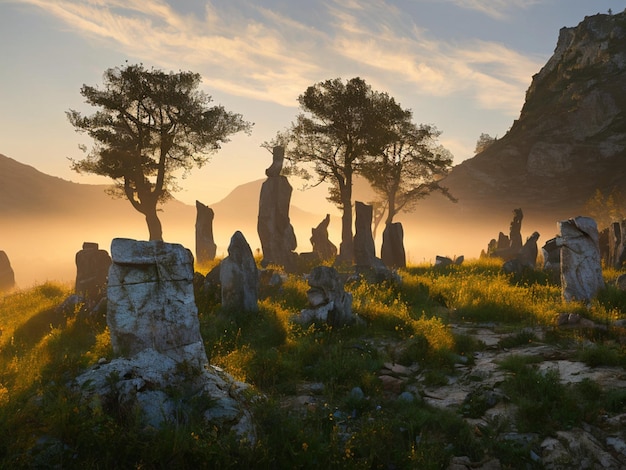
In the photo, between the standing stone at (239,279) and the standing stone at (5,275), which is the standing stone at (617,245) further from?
the standing stone at (5,275)

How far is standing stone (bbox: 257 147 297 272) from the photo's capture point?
26.4 metres

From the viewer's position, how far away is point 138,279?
9.51 meters

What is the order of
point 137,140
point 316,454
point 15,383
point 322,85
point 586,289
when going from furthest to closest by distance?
point 322,85 < point 137,140 < point 586,289 < point 15,383 < point 316,454

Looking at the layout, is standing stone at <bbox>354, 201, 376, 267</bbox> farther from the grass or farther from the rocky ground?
the rocky ground

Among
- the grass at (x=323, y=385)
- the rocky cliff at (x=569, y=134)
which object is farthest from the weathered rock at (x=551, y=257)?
the rocky cliff at (x=569, y=134)

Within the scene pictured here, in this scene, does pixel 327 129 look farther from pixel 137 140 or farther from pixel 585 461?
pixel 585 461

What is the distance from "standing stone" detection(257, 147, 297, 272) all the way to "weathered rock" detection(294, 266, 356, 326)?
12140 mm

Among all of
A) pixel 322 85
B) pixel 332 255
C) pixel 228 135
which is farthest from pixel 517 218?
pixel 228 135

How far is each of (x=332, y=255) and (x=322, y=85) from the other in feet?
41.8

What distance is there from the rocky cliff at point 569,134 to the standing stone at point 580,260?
61.3 metres

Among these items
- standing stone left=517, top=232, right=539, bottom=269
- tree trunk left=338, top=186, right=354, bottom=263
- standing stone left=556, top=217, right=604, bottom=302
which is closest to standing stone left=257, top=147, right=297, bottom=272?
tree trunk left=338, top=186, right=354, bottom=263

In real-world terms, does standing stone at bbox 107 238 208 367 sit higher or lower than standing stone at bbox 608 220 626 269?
lower

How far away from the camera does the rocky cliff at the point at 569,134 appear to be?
68.3 m

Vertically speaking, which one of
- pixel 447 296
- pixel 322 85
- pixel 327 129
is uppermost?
pixel 322 85
